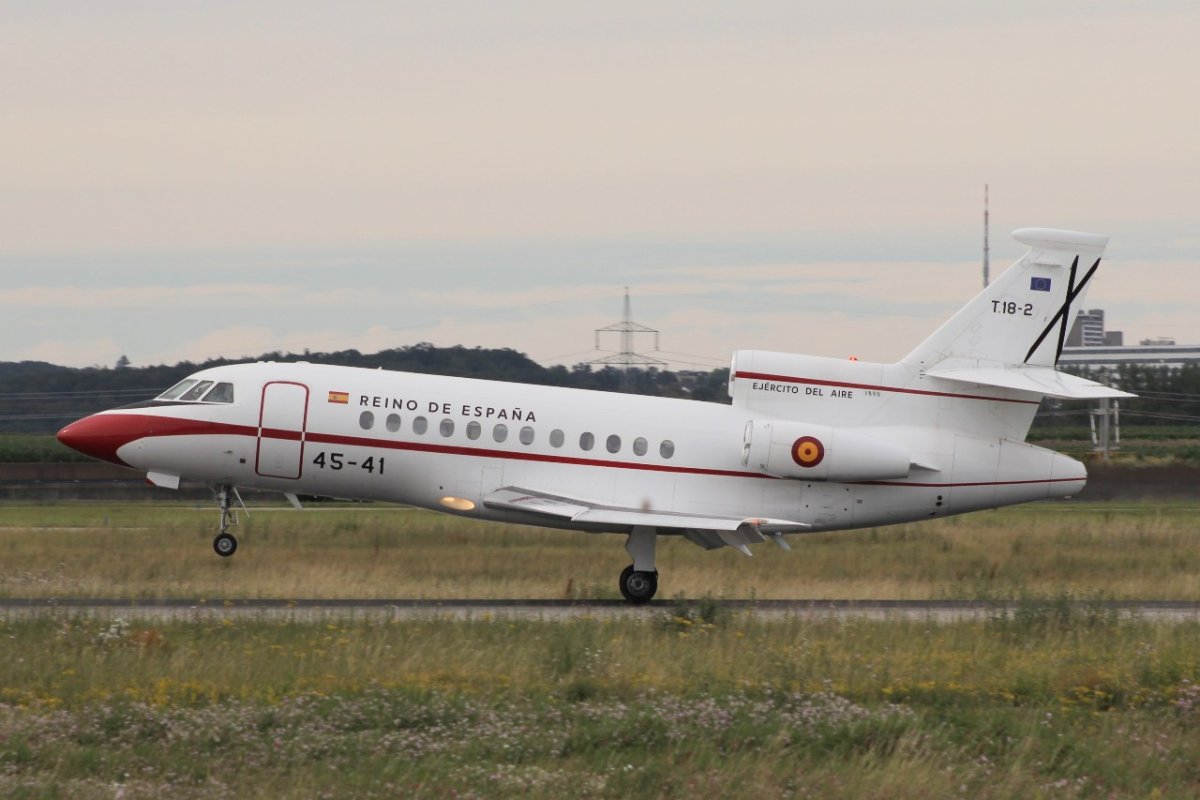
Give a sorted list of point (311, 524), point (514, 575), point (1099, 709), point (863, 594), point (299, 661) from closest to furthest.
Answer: point (1099, 709), point (299, 661), point (863, 594), point (514, 575), point (311, 524)

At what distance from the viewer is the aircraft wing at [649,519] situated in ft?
78.8

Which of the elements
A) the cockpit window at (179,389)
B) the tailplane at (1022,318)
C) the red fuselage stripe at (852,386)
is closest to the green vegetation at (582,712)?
the red fuselage stripe at (852,386)

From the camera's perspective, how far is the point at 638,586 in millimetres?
24375

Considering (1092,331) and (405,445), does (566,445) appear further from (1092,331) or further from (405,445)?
(1092,331)

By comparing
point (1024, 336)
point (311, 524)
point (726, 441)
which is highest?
point (1024, 336)

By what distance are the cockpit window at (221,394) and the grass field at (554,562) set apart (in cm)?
315

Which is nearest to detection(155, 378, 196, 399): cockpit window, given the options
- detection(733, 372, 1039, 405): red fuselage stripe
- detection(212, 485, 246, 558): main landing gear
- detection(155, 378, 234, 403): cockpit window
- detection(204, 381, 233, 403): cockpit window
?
detection(155, 378, 234, 403): cockpit window

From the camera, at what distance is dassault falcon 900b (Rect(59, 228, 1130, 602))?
25.1m

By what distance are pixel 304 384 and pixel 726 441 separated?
7213 mm

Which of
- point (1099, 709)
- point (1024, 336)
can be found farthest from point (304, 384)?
point (1099, 709)

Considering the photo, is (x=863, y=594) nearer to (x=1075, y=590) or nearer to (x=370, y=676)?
(x=1075, y=590)

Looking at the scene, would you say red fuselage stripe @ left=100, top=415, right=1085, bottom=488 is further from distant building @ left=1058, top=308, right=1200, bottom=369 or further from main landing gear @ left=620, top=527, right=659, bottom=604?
distant building @ left=1058, top=308, right=1200, bottom=369

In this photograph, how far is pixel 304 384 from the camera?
25547 millimetres

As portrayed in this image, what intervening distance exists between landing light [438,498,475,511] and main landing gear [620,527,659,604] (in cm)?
275
